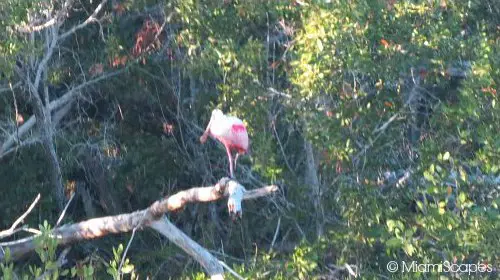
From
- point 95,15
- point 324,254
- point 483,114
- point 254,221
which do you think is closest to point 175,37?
point 95,15

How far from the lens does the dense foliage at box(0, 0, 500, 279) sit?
736cm

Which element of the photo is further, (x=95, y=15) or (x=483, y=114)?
(x=95, y=15)

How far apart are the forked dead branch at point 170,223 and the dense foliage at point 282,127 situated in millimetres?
205

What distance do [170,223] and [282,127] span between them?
1.55 m

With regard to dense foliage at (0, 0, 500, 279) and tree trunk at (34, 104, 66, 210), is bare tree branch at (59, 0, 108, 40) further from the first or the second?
tree trunk at (34, 104, 66, 210)

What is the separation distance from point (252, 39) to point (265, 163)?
96 cm

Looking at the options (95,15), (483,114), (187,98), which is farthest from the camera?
(187,98)

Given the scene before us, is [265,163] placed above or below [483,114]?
below

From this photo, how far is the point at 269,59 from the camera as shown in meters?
8.70

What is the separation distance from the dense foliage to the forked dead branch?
8.1 inches

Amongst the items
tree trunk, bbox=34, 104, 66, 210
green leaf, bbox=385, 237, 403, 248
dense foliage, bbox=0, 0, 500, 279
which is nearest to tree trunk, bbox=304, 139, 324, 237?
dense foliage, bbox=0, 0, 500, 279

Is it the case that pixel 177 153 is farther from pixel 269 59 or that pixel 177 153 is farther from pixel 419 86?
pixel 419 86

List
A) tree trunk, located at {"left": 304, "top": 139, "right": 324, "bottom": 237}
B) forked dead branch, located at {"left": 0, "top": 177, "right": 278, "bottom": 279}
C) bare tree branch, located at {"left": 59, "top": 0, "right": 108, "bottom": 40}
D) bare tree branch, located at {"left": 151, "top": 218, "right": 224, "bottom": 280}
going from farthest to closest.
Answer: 1. bare tree branch, located at {"left": 59, "top": 0, "right": 108, "bottom": 40}
2. tree trunk, located at {"left": 304, "top": 139, "right": 324, "bottom": 237}
3. bare tree branch, located at {"left": 151, "top": 218, "right": 224, "bottom": 280}
4. forked dead branch, located at {"left": 0, "top": 177, "right": 278, "bottom": 279}

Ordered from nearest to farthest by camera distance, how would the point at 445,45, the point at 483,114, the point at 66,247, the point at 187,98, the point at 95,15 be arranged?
the point at 483,114 → the point at 445,45 → the point at 66,247 → the point at 95,15 → the point at 187,98
